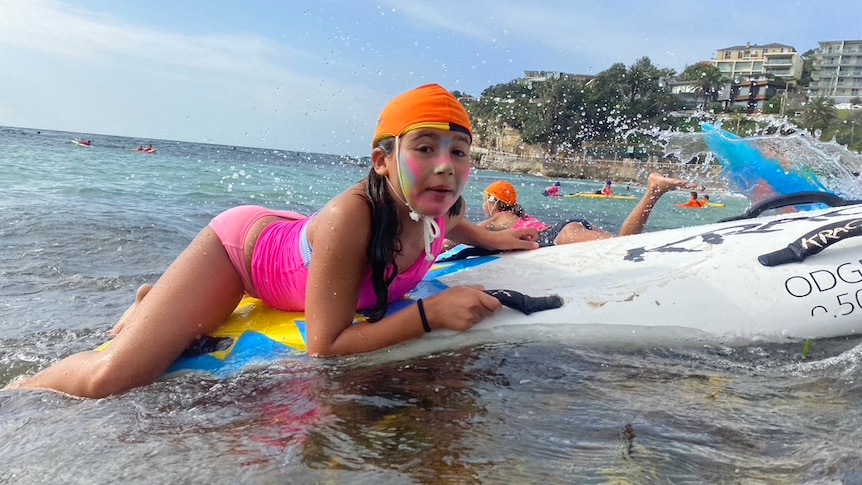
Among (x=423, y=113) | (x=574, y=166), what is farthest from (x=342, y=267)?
(x=574, y=166)

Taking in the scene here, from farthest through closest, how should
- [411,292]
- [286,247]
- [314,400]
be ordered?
[411,292]
[286,247]
[314,400]

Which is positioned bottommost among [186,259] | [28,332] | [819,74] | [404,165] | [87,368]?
[28,332]

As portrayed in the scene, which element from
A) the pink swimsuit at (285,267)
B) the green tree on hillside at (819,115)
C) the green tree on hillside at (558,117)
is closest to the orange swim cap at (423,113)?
the pink swimsuit at (285,267)

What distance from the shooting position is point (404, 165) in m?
2.60

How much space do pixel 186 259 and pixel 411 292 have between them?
1.16m

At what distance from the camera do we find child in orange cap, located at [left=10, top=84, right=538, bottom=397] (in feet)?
8.60

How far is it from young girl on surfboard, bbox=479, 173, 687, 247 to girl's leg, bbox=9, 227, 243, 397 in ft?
9.19

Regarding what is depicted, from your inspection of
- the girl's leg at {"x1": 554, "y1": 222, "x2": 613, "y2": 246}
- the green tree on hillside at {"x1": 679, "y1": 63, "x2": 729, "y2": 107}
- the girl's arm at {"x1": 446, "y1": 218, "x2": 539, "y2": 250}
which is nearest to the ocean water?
the girl's arm at {"x1": 446, "y1": 218, "x2": 539, "y2": 250}

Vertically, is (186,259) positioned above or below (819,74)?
below

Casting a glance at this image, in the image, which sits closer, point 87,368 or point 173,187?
point 87,368

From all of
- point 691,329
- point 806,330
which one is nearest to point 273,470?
point 691,329

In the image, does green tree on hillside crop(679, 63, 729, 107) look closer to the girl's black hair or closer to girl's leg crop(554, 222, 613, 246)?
girl's leg crop(554, 222, 613, 246)

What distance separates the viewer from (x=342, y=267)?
8.62 ft

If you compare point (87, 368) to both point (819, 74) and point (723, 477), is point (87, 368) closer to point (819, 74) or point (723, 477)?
point (723, 477)
